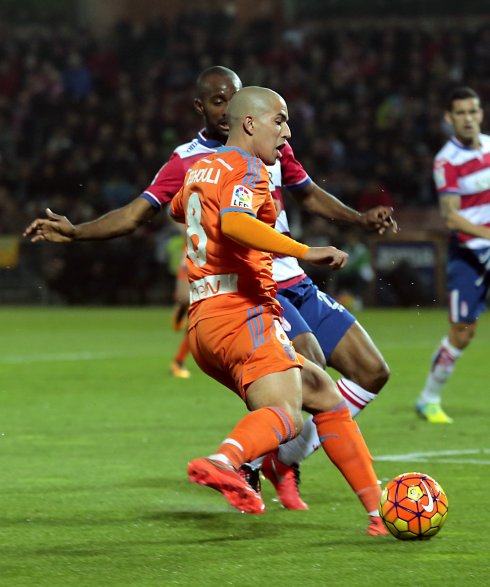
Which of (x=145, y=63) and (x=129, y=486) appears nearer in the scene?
(x=129, y=486)

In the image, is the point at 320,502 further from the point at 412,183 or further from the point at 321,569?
the point at 412,183

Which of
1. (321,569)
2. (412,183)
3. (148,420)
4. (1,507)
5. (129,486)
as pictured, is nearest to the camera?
(321,569)

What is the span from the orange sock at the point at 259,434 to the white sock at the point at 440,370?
16.0ft

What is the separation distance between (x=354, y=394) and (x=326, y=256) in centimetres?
169

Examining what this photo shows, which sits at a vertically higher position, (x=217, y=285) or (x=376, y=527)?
(x=217, y=285)

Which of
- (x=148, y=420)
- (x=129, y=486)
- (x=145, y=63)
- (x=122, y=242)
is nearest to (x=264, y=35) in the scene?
(x=145, y=63)

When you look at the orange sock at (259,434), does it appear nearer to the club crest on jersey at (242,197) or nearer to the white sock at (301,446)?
the club crest on jersey at (242,197)

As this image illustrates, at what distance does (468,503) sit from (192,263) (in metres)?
1.91

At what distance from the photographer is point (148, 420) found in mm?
10148

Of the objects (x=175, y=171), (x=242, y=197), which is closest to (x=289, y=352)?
(x=242, y=197)

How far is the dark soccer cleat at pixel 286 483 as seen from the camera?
6.54 m

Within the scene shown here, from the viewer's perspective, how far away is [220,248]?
561 centimetres

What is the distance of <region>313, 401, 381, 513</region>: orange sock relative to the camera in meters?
5.89

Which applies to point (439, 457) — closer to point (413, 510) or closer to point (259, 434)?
point (413, 510)
